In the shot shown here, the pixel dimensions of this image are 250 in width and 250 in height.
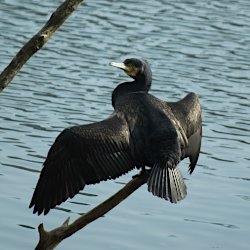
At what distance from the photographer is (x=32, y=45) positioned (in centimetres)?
511

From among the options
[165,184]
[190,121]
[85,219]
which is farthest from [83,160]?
[190,121]

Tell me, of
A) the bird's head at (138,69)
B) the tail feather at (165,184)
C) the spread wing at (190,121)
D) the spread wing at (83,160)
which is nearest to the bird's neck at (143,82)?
the bird's head at (138,69)

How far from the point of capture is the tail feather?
585cm

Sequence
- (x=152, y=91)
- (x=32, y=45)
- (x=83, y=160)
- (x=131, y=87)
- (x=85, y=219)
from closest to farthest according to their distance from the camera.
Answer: (x=32, y=45) < (x=85, y=219) < (x=83, y=160) < (x=131, y=87) < (x=152, y=91)

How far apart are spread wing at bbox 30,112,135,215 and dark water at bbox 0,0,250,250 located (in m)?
1.47

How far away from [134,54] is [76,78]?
1325 mm

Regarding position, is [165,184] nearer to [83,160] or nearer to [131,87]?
[83,160]

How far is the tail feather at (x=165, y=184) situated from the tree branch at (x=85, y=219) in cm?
12

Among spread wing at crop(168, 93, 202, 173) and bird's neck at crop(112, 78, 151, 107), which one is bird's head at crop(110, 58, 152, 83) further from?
spread wing at crop(168, 93, 202, 173)

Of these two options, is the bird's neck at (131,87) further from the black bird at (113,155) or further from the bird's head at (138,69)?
the black bird at (113,155)

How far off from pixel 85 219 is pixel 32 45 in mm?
1134

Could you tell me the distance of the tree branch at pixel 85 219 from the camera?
582cm

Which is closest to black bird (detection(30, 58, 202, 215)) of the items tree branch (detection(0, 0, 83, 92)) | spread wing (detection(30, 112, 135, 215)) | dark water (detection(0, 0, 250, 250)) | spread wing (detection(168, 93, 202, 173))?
spread wing (detection(30, 112, 135, 215))

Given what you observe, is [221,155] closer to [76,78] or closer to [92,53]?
[76,78]
